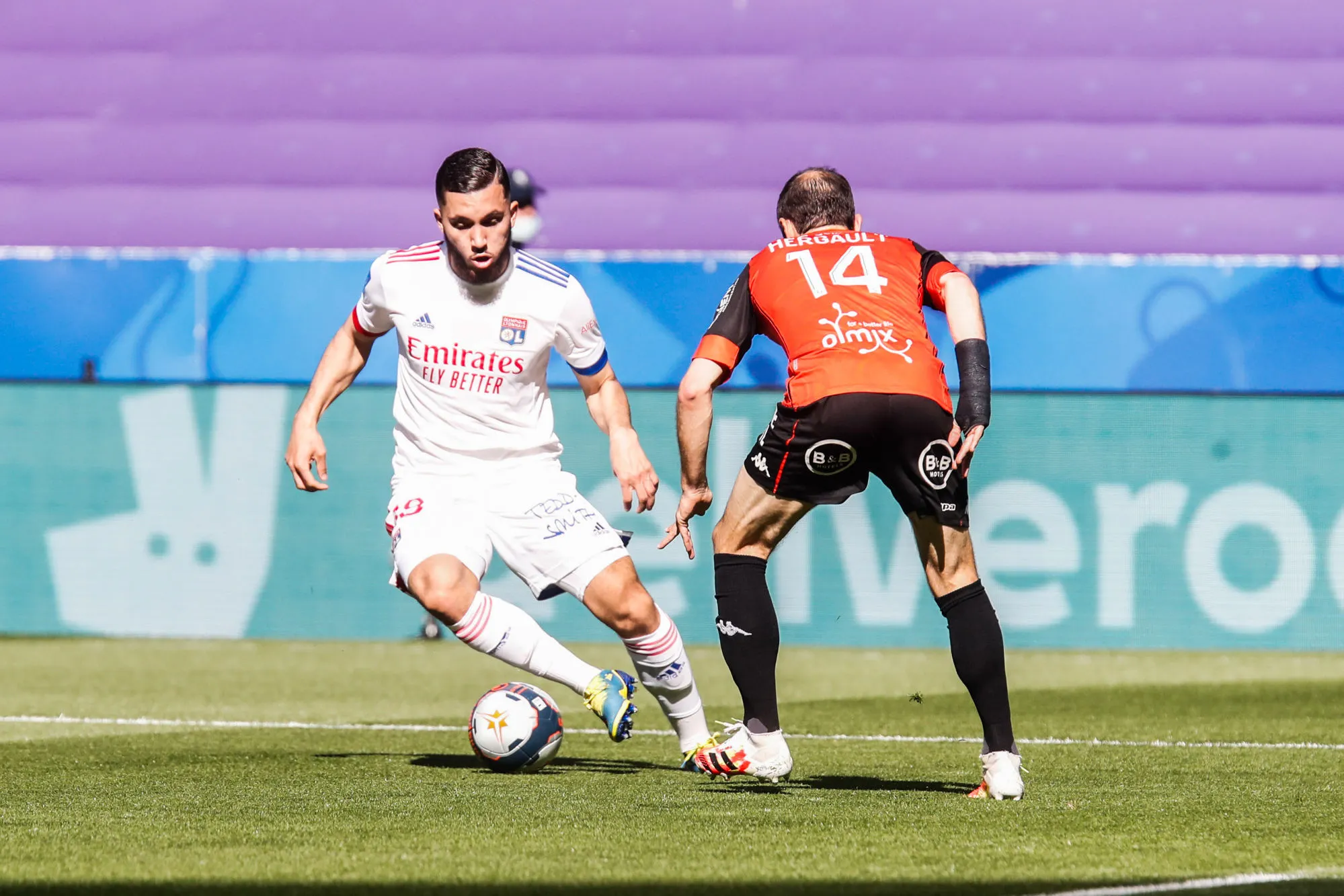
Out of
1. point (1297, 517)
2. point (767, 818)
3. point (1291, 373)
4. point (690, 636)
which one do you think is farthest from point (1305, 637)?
point (767, 818)

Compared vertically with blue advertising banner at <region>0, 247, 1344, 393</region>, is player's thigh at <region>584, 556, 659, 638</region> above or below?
below

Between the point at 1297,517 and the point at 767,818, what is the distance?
22.5 feet

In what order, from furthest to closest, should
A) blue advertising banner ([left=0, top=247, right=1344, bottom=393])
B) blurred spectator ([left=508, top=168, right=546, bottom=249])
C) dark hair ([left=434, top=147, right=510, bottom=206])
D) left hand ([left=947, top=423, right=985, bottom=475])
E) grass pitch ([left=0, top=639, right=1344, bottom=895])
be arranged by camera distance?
1. blue advertising banner ([left=0, top=247, right=1344, bottom=393])
2. blurred spectator ([left=508, top=168, right=546, bottom=249])
3. dark hair ([left=434, top=147, right=510, bottom=206])
4. left hand ([left=947, top=423, right=985, bottom=475])
5. grass pitch ([left=0, top=639, right=1344, bottom=895])

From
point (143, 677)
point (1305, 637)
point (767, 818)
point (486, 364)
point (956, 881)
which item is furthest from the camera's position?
point (1305, 637)

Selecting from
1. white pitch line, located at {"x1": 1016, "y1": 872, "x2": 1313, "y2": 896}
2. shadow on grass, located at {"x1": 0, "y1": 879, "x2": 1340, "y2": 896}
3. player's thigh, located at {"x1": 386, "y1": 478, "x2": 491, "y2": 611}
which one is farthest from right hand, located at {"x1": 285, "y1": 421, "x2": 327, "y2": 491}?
white pitch line, located at {"x1": 1016, "y1": 872, "x2": 1313, "y2": 896}

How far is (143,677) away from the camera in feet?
30.9

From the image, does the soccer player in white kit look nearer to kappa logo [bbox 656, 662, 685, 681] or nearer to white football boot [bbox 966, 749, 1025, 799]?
kappa logo [bbox 656, 662, 685, 681]

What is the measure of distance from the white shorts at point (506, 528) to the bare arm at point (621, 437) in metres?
0.18

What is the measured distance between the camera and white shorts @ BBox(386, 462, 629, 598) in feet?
18.9

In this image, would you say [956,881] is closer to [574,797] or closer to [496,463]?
[574,797]

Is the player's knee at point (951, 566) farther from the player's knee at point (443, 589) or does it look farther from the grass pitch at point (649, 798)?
the player's knee at point (443, 589)

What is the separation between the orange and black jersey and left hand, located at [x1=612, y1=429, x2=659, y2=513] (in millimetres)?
375

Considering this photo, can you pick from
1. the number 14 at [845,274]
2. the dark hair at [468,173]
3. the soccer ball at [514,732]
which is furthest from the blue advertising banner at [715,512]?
the number 14 at [845,274]

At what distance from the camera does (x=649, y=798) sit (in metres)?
5.19
